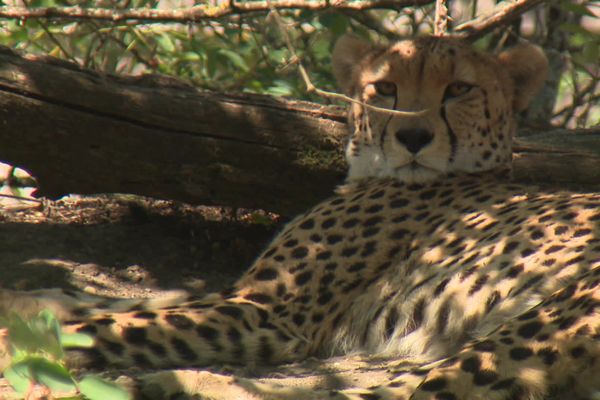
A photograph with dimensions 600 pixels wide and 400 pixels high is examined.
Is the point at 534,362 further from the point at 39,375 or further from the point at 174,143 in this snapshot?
the point at 174,143

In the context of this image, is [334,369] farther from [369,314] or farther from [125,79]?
[125,79]

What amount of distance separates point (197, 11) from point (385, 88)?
0.87 m

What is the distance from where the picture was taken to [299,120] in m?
4.11

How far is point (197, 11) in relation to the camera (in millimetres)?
4012

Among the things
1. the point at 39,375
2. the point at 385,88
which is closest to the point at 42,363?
the point at 39,375

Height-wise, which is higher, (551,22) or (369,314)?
(551,22)

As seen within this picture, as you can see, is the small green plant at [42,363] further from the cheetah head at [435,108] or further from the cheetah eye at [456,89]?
the cheetah eye at [456,89]

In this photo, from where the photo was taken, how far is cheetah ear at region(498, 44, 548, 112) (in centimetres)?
395

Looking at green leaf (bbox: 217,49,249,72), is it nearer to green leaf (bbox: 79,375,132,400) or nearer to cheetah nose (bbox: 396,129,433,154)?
cheetah nose (bbox: 396,129,433,154)

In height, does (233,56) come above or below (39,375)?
above

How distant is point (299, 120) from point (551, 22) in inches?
90.3

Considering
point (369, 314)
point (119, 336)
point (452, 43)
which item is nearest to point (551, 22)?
point (452, 43)

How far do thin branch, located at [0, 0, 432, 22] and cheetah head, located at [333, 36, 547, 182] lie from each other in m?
0.21

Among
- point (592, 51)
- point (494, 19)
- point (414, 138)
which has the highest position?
point (494, 19)
